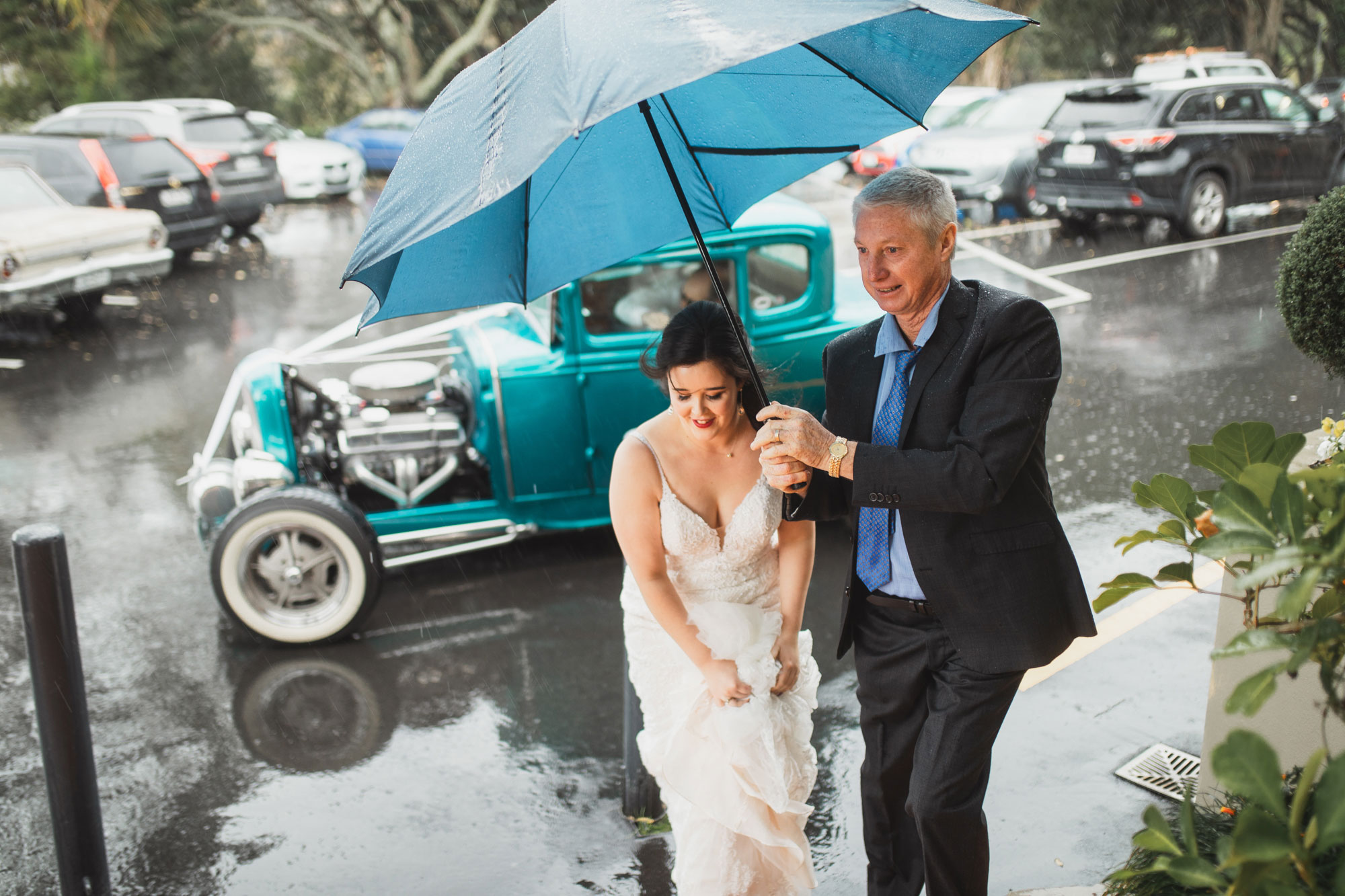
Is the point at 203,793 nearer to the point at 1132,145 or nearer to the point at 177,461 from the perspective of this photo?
the point at 177,461

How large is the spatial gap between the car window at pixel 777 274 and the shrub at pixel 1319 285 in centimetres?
282

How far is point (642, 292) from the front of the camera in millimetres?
5750

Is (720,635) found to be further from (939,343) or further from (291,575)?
(291,575)

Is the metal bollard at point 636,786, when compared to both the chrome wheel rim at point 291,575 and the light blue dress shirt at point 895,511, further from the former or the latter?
the chrome wheel rim at point 291,575

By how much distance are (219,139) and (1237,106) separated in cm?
1361

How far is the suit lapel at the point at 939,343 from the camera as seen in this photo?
2.66 metres

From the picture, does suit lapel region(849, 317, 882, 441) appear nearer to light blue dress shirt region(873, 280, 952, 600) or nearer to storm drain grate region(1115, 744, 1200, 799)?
light blue dress shirt region(873, 280, 952, 600)

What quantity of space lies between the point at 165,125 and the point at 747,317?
13.5 m

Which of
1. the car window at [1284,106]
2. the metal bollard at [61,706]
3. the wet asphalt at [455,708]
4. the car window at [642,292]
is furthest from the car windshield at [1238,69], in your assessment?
the metal bollard at [61,706]

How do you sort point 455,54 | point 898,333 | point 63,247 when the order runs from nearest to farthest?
point 898,333 < point 63,247 < point 455,54

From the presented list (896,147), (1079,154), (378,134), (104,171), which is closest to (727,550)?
(1079,154)

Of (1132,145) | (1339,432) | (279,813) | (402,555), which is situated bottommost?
(279,813)

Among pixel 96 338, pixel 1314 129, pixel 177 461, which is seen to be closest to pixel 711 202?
pixel 177 461

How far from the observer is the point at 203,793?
4.25m
